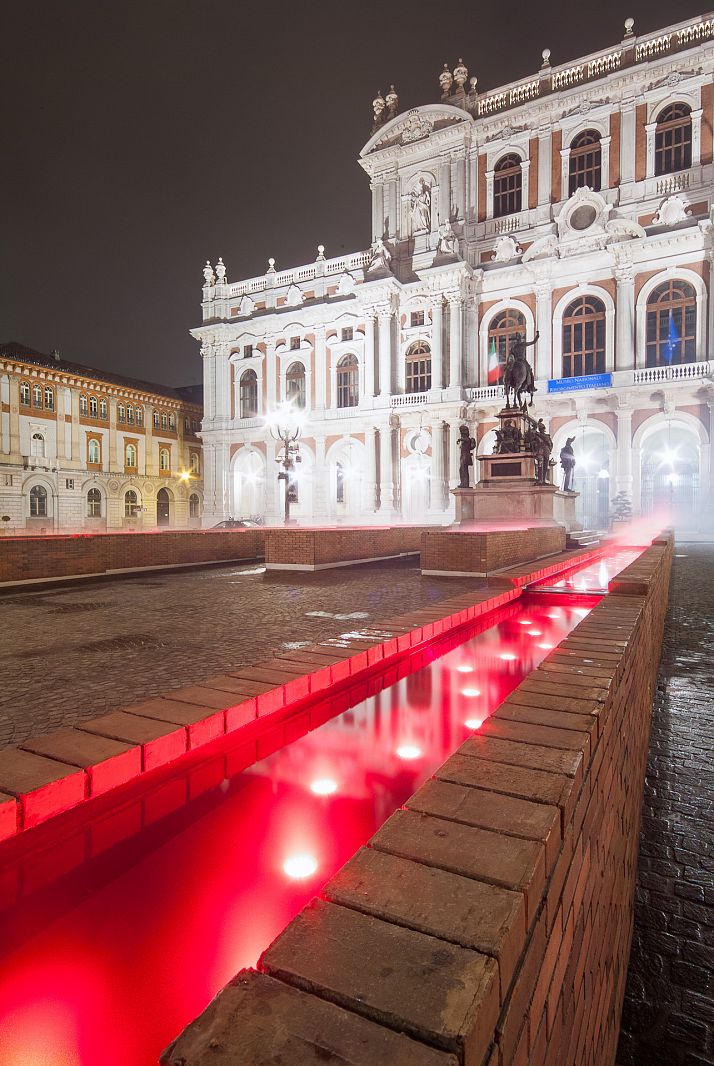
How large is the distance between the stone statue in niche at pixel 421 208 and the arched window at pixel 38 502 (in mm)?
29632

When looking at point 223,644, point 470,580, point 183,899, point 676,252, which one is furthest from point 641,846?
point 676,252

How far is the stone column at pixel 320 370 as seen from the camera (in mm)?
36156

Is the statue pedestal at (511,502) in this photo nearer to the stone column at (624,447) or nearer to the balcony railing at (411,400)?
the stone column at (624,447)

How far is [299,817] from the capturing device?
229 cm

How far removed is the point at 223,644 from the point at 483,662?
1.93 m

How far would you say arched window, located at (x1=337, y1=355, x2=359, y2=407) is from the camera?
35.7 metres

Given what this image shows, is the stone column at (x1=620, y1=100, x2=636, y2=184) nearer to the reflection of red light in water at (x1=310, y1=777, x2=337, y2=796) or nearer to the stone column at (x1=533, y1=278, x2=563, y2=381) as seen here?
the stone column at (x1=533, y1=278, x2=563, y2=381)

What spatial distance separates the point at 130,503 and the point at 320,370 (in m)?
19.3

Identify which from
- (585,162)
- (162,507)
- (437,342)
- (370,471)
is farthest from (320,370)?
(162,507)

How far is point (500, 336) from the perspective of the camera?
31.4 m

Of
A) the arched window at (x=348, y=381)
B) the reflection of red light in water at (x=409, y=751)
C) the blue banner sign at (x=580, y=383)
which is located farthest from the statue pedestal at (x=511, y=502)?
the arched window at (x=348, y=381)

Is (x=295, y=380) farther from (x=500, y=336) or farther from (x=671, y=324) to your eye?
(x=671, y=324)

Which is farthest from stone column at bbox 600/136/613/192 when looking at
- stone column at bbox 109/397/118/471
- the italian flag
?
stone column at bbox 109/397/118/471

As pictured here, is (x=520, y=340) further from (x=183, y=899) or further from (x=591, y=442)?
(x=183, y=899)
